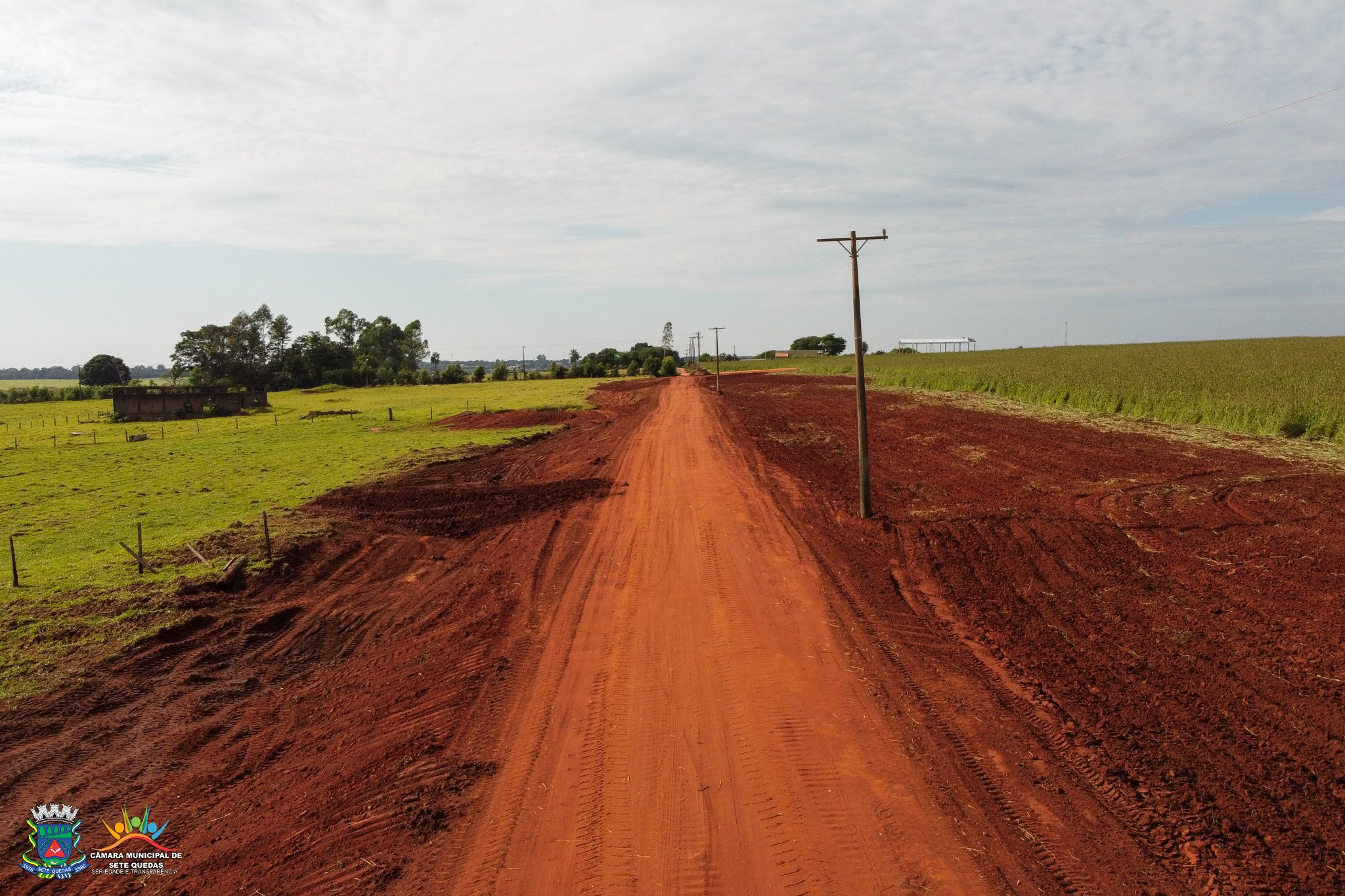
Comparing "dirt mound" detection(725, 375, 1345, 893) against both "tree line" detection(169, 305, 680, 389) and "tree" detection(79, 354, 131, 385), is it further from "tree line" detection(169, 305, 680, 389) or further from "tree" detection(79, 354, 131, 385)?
"tree" detection(79, 354, 131, 385)

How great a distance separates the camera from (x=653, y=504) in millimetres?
17766

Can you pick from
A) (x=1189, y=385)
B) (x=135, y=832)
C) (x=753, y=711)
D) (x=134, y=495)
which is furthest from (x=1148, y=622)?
(x=1189, y=385)

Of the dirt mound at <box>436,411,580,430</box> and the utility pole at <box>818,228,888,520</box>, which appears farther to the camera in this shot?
the dirt mound at <box>436,411,580,430</box>

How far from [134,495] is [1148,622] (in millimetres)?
24837

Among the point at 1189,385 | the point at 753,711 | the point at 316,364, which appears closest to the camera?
the point at 753,711

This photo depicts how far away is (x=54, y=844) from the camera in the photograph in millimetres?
6504

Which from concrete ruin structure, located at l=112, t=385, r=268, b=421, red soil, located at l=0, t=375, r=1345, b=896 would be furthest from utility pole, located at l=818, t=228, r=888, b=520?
concrete ruin structure, located at l=112, t=385, r=268, b=421

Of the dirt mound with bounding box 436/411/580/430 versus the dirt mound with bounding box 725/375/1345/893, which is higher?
the dirt mound with bounding box 436/411/580/430

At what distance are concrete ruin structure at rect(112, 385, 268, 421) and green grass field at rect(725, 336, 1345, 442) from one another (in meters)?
52.6

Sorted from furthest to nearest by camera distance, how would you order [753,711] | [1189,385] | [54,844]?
1. [1189,385]
2. [753,711]
3. [54,844]

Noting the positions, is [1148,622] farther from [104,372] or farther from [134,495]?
[104,372]

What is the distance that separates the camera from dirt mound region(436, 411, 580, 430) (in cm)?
3684

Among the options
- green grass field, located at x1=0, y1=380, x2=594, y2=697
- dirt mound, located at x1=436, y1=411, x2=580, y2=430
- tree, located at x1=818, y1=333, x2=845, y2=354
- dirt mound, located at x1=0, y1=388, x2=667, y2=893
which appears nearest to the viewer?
dirt mound, located at x1=0, y1=388, x2=667, y2=893

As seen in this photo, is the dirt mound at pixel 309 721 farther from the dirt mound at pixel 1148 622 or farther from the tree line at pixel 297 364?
the tree line at pixel 297 364
